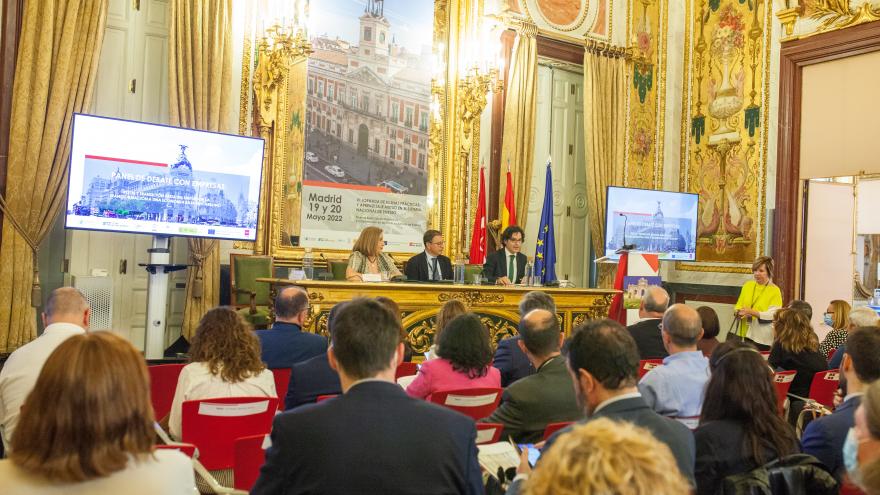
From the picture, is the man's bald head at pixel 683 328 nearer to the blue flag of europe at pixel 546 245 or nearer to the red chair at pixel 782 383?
the red chair at pixel 782 383

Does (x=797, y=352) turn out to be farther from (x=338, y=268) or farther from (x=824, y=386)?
(x=338, y=268)

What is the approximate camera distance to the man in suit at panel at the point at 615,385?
7.22 feet

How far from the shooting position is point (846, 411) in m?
2.79

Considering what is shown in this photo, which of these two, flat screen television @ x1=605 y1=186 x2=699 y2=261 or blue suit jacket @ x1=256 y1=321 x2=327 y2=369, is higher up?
flat screen television @ x1=605 y1=186 x2=699 y2=261

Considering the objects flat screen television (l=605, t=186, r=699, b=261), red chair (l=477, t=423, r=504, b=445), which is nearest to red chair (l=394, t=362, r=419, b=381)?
red chair (l=477, t=423, r=504, b=445)

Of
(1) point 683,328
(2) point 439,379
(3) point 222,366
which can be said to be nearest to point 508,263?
(1) point 683,328

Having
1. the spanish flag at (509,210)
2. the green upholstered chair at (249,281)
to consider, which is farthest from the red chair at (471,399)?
the spanish flag at (509,210)

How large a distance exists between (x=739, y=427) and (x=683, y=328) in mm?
1165

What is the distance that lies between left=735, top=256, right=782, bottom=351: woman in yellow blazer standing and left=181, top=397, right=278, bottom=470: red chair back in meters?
6.44

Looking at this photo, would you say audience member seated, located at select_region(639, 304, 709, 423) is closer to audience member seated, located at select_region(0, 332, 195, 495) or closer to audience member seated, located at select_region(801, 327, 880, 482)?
audience member seated, located at select_region(801, 327, 880, 482)

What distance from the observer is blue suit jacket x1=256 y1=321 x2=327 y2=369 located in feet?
13.7

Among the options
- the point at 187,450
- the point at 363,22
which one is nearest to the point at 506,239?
the point at 363,22

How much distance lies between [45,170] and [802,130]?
820cm

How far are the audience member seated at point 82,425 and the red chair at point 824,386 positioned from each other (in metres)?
4.12
